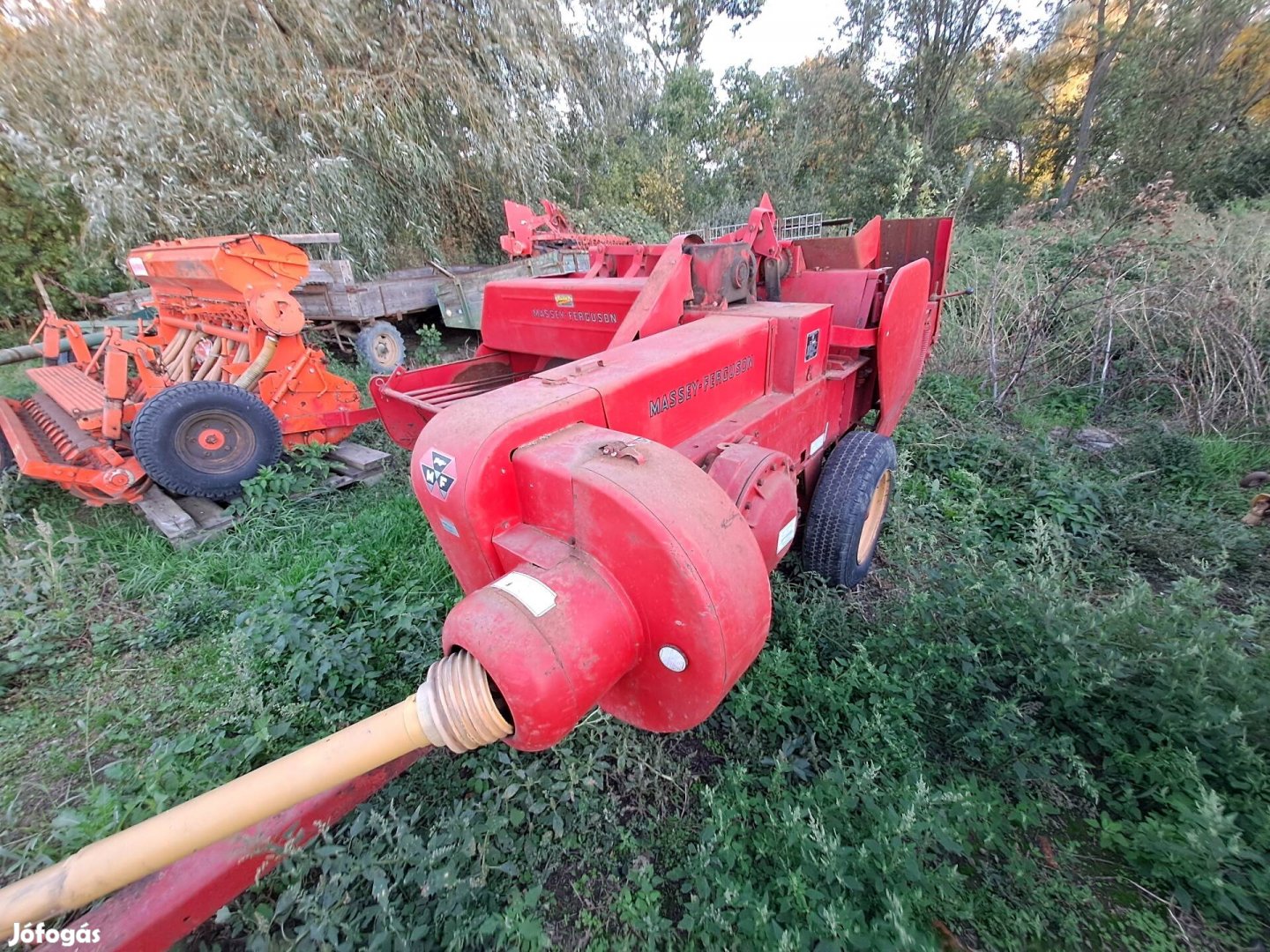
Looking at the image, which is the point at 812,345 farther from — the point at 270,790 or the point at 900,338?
the point at 270,790

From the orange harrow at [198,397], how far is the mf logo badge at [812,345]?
3252mm

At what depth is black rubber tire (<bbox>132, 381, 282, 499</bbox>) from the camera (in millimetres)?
3469

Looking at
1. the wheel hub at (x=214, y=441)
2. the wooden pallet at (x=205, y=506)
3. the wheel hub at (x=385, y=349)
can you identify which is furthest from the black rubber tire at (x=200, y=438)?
the wheel hub at (x=385, y=349)

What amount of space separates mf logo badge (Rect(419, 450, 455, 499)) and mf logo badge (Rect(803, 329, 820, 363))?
1722 mm

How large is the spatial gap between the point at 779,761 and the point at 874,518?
158 centimetres

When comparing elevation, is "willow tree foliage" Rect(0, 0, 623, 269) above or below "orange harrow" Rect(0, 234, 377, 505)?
above

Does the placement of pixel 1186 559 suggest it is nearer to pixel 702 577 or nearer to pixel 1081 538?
pixel 1081 538

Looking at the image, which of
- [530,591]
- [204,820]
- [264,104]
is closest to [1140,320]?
[530,591]

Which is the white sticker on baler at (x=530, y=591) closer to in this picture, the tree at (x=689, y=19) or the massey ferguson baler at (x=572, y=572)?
the massey ferguson baler at (x=572, y=572)

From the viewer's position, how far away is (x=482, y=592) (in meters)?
1.39

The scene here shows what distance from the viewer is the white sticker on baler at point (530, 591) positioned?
1.34 meters

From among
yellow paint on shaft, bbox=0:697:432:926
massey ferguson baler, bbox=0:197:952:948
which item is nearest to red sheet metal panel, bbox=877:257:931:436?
massey ferguson baler, bbox=0:197:952:948

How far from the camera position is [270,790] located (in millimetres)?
1150

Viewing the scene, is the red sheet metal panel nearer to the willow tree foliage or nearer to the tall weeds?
the tall weeds
